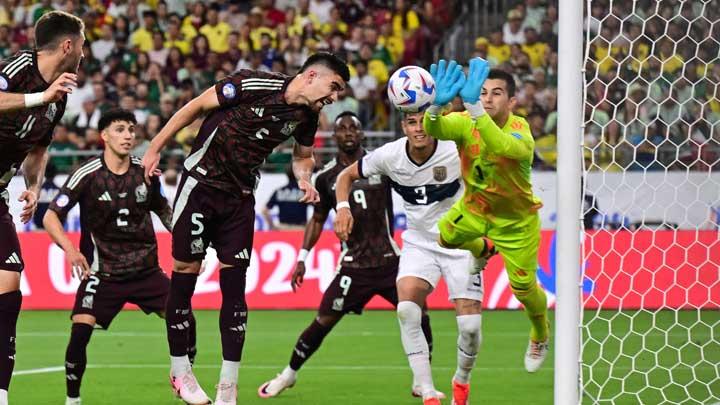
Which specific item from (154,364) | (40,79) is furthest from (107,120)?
(154,364)

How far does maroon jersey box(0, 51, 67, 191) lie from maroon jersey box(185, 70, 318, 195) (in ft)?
3.06

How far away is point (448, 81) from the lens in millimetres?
6918

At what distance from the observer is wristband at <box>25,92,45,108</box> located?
6.79 metres

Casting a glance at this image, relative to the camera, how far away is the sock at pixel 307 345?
30.3ft

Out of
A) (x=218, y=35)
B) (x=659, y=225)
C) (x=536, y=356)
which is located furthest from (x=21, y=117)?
(x=218, y=35)

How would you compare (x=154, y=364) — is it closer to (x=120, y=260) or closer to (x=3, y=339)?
(x=120, y=260)

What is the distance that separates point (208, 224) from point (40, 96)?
58.2 inches

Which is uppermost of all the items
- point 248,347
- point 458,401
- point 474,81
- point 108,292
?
point 474,81

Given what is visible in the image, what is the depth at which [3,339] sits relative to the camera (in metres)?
7.12

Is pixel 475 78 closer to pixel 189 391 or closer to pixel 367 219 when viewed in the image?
pixel 189 391

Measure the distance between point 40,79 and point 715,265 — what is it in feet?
20.5

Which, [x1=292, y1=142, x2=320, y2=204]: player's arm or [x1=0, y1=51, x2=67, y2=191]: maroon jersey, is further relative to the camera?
[x1=292, y1=142, x2=320, y2=204]: player's arm

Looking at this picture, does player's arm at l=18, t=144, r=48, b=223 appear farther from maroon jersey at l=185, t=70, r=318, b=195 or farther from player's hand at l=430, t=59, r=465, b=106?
player's hand at l=430, t=59, r=465, b=106

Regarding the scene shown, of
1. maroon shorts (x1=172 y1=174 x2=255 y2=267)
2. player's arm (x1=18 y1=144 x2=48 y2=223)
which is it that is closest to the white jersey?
maroon shorts (x1=172 y1=174 x2=255 y2=267)
